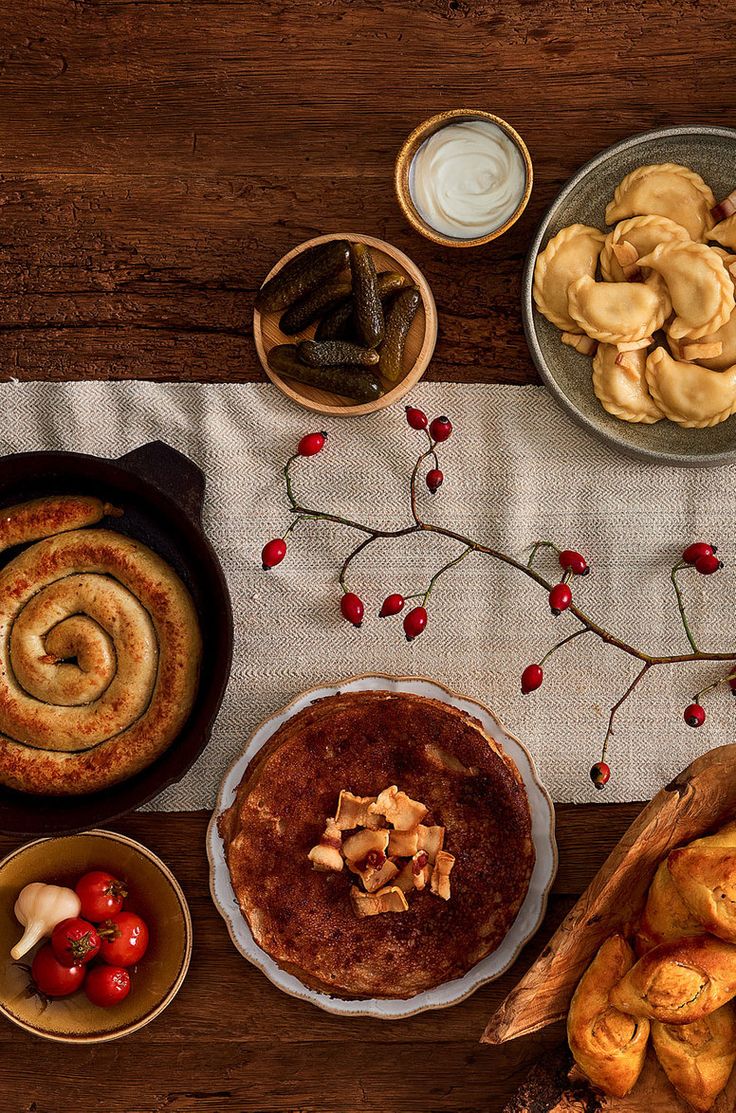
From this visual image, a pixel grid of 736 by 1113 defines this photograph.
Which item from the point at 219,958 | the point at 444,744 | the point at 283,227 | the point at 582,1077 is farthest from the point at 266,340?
the point at 582,1077

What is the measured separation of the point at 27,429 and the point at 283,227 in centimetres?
103

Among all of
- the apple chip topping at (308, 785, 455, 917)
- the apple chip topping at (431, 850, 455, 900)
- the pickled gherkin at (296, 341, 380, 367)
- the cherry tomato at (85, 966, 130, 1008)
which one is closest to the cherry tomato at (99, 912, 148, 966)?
the cherry tomato at (85, 966, 130, 1008)

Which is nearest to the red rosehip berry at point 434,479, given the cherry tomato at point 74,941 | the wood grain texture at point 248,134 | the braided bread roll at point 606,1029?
the wood grain texture at point 248,134

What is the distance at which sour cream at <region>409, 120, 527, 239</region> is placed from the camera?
9.57 ft

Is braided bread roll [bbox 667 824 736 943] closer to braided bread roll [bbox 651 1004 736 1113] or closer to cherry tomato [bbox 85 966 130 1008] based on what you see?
braided bread roll [bbox 651 1004 736 1113]

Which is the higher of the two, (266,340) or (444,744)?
(266,340)

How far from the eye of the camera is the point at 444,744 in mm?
2748

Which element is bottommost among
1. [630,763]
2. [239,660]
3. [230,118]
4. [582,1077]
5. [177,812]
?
[582,1077]

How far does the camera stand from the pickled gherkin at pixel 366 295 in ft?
9.16

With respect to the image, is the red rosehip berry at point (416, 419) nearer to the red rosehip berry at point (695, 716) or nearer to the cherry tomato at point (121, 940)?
the red rosehip berry at point (695, 716)

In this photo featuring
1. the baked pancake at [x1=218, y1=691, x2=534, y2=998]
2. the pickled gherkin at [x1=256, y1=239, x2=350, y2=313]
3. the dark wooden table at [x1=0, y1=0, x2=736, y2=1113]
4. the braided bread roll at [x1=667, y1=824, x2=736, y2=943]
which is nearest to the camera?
the braided bread roll at [x1=667, y1=824, x2=736, y2=943]

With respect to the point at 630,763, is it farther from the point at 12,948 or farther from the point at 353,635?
the point at 12,948

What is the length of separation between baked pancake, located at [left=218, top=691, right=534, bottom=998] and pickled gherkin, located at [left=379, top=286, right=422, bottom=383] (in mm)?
985

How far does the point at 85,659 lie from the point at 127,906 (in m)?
0.88
